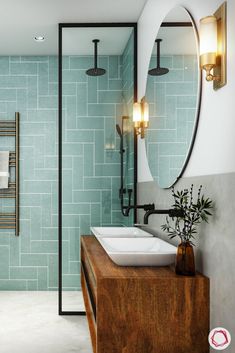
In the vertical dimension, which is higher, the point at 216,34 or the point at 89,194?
the point at 216,34

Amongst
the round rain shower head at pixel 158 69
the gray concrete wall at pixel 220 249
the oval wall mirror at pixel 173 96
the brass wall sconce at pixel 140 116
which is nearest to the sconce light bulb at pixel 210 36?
the oval wall mirror at pixel 173 96

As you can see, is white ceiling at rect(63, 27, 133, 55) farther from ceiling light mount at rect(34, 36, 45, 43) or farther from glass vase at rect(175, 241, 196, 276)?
glass vase at rect(175, 241, 196, 276)

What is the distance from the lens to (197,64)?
228 cm

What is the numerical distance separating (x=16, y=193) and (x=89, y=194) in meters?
1.16

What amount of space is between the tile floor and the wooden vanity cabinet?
1472mm

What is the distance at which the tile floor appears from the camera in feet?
11.4

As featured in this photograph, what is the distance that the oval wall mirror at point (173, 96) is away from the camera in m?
2.37

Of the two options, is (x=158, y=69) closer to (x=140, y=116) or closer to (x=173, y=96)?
(x=173, y=96)

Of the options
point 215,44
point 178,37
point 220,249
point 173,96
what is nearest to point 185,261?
point 220,249

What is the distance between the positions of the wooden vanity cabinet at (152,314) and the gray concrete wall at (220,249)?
3.1 inches

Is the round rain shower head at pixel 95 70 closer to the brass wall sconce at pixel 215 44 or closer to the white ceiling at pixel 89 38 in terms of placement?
the white ceiling at pixel 89 38

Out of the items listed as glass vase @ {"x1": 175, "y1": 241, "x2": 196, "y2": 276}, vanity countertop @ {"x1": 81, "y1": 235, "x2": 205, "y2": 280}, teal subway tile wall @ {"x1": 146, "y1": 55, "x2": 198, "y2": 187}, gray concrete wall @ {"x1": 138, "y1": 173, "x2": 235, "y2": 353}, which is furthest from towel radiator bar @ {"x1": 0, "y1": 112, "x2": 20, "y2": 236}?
glass vase @ {"x1": 175, "y1": 241, "x2": 196, "y2": 276}

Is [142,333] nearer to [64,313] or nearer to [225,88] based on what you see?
[225,88]

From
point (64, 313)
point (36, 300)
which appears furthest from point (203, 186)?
point (36, 300)
